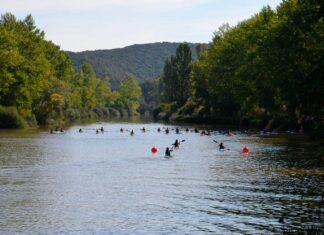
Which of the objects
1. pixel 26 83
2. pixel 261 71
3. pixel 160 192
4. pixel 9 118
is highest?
pixel 261 71

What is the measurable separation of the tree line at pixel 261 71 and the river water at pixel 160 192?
6207 millimetres

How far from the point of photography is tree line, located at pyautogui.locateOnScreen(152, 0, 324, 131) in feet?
258

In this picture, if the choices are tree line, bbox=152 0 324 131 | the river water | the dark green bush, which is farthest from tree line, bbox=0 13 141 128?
the river water

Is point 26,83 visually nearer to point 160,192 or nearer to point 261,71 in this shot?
point 261,71

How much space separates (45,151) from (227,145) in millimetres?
22463

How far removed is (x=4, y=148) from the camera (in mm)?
62219

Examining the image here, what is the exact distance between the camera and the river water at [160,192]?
85.2 ft

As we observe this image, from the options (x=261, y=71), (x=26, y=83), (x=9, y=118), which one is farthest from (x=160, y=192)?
(x=26, y=83)

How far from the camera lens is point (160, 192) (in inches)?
1366

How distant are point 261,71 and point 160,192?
66.2m

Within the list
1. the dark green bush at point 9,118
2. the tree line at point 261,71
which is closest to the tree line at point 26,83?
the dark green bush at point 9,118

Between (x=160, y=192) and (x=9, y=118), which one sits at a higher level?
(x=9, y=118)

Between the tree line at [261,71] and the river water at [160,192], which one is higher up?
the tree line at [261,71]

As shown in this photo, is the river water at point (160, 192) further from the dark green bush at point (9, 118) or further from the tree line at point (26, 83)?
the tree line at point (26, 83)
